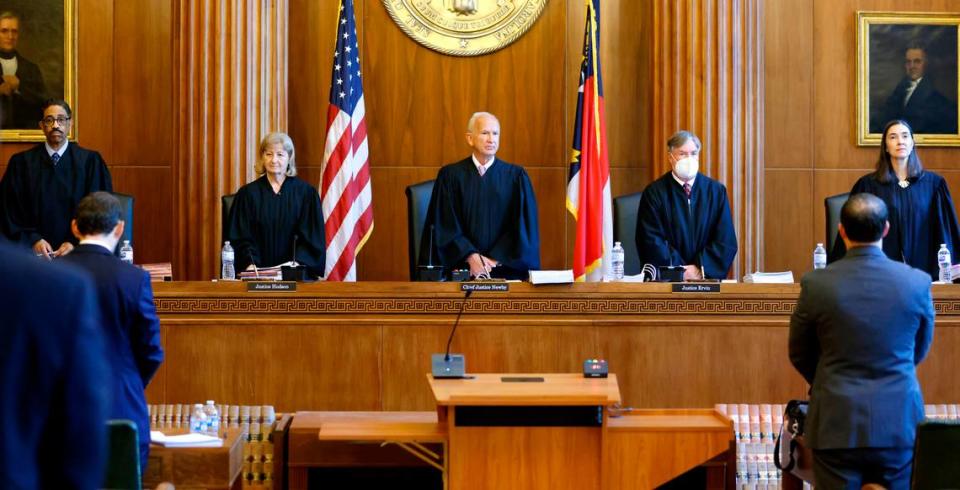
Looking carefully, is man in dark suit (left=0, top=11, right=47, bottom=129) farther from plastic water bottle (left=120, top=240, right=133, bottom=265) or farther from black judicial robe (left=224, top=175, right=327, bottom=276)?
plastic water bottle (left=120, top=240, right=133, bottom=265)

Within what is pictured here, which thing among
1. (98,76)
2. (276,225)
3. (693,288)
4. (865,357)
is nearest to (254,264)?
(276,225)

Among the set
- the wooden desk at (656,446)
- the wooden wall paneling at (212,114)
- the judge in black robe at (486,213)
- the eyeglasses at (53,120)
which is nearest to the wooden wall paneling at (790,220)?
the judge in black robe at (486,213)

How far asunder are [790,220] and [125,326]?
6.02 meters

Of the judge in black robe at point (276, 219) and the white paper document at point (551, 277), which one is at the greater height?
the judge in black robe at point (276, 219)

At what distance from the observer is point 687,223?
288 inches

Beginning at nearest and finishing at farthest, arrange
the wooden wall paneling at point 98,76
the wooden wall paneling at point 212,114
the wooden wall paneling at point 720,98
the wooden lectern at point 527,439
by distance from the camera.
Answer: the wooden lectern at point 527,439, the wooden wall paneling at point 212,114, the wooden wall paneling at point 720,98, the wooden wall paneling at point 98,76

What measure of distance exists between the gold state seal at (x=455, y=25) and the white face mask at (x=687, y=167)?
221 centimetres

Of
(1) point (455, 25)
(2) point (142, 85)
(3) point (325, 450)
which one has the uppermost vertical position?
(1) point (455, 25)

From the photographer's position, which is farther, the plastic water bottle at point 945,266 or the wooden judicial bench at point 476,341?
the plastic water bottle at point 945,266

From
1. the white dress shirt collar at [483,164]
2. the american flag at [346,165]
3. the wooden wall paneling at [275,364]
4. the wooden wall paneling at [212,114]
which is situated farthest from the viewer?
the wooden wall paneling at [212,114]

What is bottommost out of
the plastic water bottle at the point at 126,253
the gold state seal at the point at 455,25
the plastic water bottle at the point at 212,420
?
the plastic water bottle at the point at 212,420

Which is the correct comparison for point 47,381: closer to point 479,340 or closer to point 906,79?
point 479,340

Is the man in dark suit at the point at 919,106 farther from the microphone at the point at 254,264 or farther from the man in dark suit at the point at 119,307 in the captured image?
the man in dark suit at the point at 119,307

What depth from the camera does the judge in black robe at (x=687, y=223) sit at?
7.16 m
